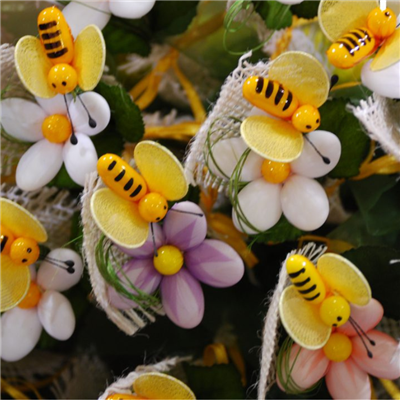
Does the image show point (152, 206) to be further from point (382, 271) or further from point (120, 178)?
point (382, 271)

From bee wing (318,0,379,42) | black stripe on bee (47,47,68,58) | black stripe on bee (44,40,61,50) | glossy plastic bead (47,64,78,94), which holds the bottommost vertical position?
glossy plastic bead (47,64,78,94)

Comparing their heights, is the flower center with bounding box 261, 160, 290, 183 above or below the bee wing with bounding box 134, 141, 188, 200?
below

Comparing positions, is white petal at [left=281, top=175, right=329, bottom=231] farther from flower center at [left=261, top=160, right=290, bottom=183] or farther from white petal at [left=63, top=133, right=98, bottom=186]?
white petal at [left=63, top=133, right=98, bottom=186]

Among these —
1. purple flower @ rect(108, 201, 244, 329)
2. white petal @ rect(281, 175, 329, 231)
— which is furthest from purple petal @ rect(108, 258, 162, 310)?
white petal @ rect(281, 175, 329, 231)

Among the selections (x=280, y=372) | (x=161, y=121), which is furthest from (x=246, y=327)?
(x=161, y=121)
